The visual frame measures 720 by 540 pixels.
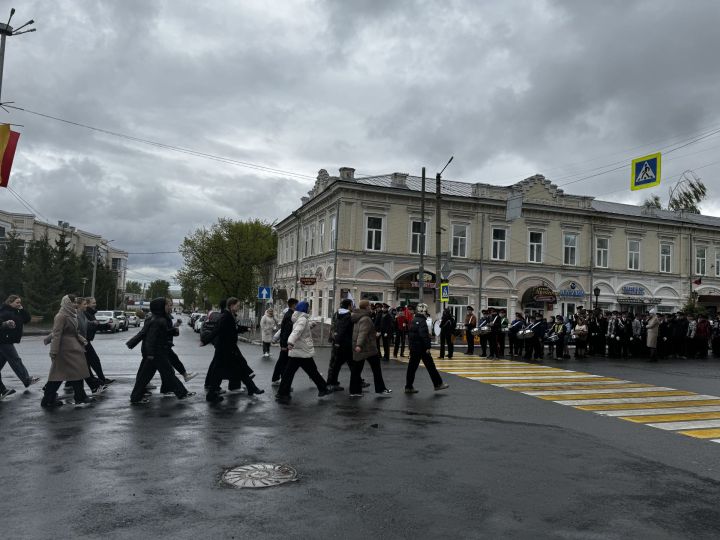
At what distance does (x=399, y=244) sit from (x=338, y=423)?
27.3 m

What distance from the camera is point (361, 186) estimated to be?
3444cm

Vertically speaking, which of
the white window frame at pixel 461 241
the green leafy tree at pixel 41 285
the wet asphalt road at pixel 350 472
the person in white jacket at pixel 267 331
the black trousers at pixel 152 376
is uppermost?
the white window frame at pixel 461 241

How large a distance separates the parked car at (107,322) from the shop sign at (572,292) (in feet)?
103

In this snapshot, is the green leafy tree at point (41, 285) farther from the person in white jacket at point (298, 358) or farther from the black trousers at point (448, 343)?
the person in white jacket at point (298, 358)

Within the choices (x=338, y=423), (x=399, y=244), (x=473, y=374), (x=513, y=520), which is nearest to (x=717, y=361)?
(x=473, y=374)

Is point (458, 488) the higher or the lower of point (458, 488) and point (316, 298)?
the lower

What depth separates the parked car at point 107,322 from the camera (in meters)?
39.3

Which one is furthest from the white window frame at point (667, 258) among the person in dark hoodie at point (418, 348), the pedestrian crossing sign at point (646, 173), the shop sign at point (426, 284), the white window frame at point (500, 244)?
the person in dark hoodie at point (418, 348)

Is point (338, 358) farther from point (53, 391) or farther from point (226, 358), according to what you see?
point (53, 391)

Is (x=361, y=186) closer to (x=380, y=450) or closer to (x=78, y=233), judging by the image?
(x=380, y=450)

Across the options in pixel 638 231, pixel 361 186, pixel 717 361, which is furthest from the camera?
pixel 638 231

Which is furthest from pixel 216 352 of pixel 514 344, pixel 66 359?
pixel 514 344

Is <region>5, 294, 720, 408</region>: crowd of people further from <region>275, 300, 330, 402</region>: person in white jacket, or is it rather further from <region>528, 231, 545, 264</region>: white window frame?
<region>528, 231, 545, 264</region>: white window frame

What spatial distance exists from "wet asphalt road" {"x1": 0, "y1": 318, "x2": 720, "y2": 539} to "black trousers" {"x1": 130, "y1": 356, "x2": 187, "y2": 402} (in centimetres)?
29
